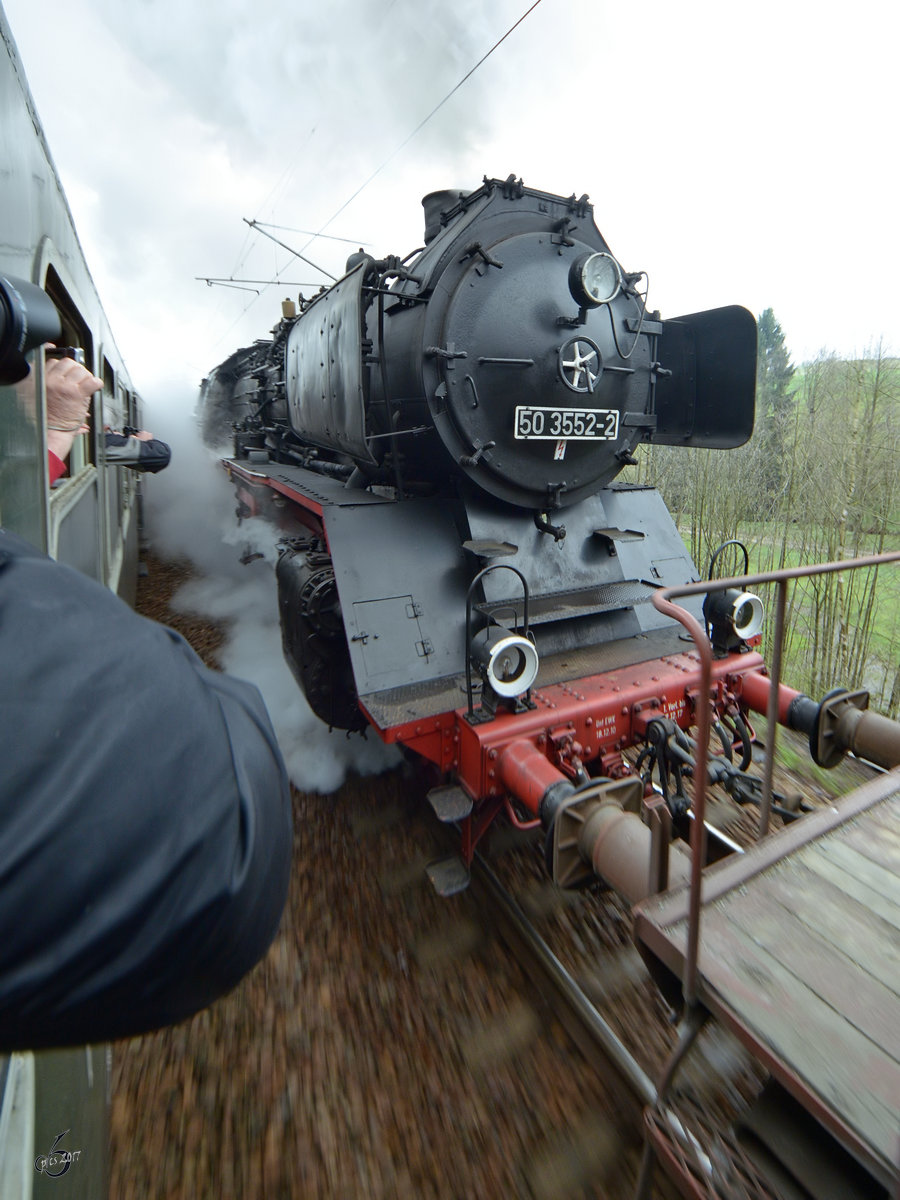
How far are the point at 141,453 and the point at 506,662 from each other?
8.32 feet

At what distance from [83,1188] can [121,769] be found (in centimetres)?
163

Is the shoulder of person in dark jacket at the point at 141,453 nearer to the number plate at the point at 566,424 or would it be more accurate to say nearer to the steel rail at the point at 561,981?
the number plate at the point at 566,424

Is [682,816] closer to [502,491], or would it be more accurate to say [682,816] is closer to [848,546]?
[502,491]

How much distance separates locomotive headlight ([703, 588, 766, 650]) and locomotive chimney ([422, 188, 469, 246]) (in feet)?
8.98

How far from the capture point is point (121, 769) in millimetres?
597

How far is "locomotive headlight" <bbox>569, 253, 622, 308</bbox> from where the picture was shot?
10.1 ft

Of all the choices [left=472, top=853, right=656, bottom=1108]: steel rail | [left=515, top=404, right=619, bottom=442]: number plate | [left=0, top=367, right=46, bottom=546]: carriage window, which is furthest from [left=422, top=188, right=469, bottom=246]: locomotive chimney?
[left=472, top=853, right=656, bottom=1108]: steel rail

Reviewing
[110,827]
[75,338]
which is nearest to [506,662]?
[110,827]

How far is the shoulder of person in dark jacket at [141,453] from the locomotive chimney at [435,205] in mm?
2079

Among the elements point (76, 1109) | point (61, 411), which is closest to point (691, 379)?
point (61, 411)

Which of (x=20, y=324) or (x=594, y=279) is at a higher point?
(x=594, y=279)

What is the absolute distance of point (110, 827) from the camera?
0.58 meters

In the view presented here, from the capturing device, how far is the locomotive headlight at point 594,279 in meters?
3.06

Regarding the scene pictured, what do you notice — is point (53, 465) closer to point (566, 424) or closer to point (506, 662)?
point (506, 662)
